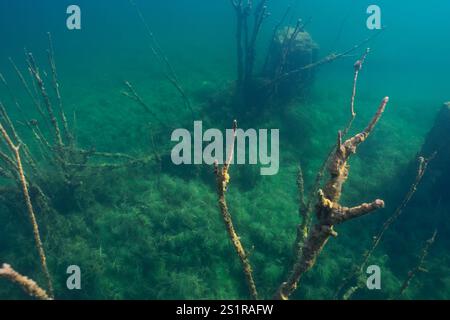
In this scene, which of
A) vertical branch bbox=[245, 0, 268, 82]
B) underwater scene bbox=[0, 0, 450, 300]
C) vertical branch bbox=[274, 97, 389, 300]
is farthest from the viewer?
vertical branch bbox=[245, 0, 268, 82]

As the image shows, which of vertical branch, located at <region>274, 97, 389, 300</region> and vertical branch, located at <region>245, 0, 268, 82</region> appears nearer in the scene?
vertical branch, located at <region>274, 97, 389, 300</region>

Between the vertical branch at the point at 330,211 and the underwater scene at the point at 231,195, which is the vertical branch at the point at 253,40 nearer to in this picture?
the underwater scene at the point at 231,195

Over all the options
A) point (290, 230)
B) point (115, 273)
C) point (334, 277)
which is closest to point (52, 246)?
point (115, 273)

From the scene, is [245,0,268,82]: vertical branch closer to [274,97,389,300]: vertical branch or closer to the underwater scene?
the underwater scene

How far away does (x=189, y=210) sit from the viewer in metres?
5.80

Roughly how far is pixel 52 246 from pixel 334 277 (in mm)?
4329

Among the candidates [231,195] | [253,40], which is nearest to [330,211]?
[231,195]

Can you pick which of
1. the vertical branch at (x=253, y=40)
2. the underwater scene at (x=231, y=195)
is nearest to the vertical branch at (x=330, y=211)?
the underwater scene at (x=231, y=195)

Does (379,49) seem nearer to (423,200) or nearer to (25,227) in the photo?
(423,200)

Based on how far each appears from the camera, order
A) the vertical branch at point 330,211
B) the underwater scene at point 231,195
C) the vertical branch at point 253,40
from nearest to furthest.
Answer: the vertical branch at point 330,211 < the underwater scene at point 231,195 < the vertical branch at point 253,40

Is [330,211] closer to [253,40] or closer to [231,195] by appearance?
[231,195]

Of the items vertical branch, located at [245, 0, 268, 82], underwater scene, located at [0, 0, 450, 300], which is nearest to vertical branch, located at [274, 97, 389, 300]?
underwater scene, located at [0, 0, 450, 300]

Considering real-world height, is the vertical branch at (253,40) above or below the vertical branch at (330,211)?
above

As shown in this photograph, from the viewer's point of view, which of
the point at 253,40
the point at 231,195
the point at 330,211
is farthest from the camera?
the point at 253,40
